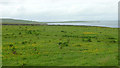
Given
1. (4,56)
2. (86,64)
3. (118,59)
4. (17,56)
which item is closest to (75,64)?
(86,64)

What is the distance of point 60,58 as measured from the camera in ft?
55.4

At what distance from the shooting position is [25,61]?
625 inches

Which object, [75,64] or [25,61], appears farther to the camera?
[25,61]

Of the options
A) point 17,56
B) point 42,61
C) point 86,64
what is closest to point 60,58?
point 42,61

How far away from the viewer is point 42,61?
52.0ft

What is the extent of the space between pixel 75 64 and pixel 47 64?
9.46 ft

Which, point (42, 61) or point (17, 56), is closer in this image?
point (42, 61)

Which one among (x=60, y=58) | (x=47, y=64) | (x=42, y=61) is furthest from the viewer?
(x=60, y=58)

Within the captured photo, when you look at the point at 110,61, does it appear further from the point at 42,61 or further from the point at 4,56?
the point at 4,56

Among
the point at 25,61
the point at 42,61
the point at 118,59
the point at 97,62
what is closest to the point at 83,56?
the point at 97,62

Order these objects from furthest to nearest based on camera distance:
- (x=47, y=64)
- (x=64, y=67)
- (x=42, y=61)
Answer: (x=42, y=61)
(x=47, y=64)
(x=64, y=67)

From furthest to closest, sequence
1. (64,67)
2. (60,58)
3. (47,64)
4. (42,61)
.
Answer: (60,58)
(42,61)
(47,64)
(64,67)

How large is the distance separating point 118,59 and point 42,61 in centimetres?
843

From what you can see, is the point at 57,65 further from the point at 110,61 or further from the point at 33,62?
the point at 110,61
